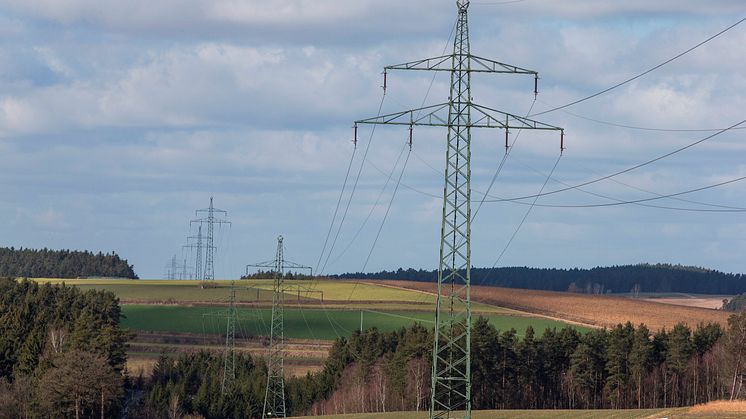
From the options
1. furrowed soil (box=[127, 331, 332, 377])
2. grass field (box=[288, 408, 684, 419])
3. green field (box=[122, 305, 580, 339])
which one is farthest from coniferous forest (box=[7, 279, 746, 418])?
grass field (box=[288, 408, 684, 419])

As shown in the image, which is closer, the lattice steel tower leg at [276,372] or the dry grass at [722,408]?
the dry grass at [722,408]

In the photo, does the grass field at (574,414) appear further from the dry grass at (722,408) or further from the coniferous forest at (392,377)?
the coniferous forest at (392,377)

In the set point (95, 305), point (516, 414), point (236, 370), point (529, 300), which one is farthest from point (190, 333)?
point (516, 414)

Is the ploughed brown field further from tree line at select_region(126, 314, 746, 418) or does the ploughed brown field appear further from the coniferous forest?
tree line at select_region(126, 314, 746, 418)

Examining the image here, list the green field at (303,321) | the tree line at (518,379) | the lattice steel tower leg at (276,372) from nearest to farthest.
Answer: the lattice steel tower leg at (276,372)
the tree line at (518,379)
the green field at (303,321)

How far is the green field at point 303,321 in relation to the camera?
577 ft

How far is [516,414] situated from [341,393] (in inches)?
1765

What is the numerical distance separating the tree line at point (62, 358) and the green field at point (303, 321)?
34.5 ft

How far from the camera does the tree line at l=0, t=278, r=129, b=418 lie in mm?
128875

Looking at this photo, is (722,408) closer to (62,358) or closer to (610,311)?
(62,358)

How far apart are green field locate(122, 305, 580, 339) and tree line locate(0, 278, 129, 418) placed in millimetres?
10527

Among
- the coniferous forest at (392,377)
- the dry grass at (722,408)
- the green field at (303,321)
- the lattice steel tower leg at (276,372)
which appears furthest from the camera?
the green field at (303,321)

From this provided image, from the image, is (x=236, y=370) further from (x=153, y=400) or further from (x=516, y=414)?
(x=516, y=414)

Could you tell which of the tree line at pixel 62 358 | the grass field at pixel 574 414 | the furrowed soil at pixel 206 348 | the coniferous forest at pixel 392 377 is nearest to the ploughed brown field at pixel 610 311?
the coniferous forest at pixel 392 377
